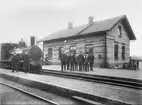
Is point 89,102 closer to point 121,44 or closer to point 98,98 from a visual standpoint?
point 98,98

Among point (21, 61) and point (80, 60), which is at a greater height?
point (80, 60)

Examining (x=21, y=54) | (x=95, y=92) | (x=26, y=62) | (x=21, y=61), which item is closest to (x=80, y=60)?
(x=26, y=62)

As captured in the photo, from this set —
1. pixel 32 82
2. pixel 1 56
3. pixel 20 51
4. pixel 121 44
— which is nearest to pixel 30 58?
pixel 20 51

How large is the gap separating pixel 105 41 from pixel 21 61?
323 inches

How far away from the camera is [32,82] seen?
8.15 meters

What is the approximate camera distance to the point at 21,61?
1283 centimetres

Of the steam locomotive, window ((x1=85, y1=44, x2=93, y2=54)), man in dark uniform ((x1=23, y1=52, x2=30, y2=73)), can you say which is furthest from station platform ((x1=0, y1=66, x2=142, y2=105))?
window ((x1=85, y1=44, x2=93, y2=54))

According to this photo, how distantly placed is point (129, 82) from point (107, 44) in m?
8.51

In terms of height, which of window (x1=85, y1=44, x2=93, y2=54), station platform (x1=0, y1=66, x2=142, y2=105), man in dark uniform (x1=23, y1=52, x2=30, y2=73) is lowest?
station platform (x1=0, y1=66, x2=142, y2=105)

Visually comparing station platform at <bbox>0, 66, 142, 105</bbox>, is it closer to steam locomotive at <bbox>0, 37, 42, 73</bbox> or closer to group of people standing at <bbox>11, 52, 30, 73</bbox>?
group of people standing at <bbox>11, 52, 30, 73</bbox>

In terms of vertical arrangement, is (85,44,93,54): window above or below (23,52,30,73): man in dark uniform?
above

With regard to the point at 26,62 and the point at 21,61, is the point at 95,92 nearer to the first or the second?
the point at 26,62

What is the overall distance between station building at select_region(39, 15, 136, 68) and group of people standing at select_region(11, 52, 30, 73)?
5478 millimetres

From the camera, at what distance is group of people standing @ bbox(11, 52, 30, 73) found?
39.7ft
